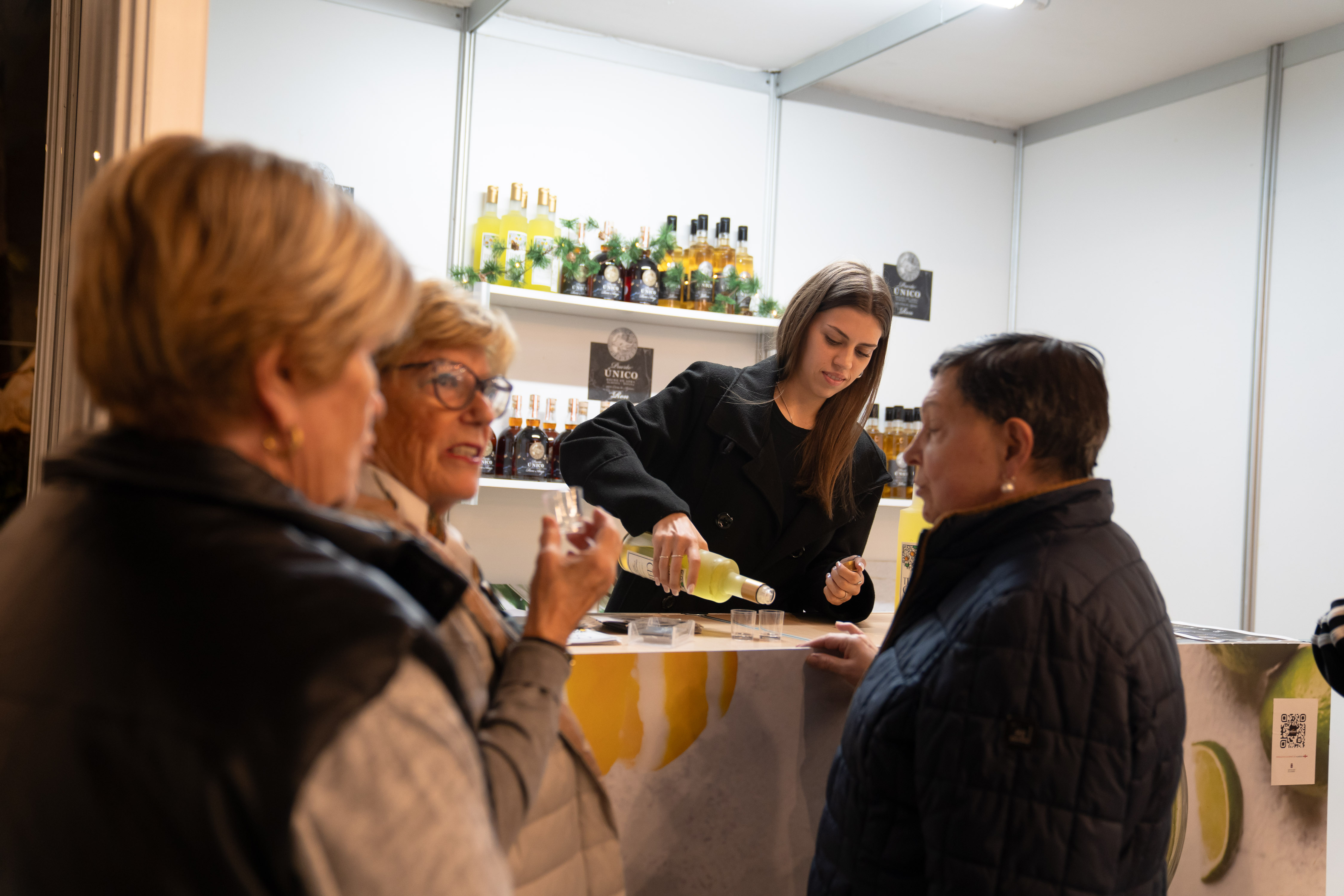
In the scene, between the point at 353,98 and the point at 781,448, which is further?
the point at 353,98

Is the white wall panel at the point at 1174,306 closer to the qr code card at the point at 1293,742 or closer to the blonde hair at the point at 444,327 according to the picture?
the qr code card at the point at 1293,742

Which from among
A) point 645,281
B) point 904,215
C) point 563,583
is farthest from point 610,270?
point 563,583

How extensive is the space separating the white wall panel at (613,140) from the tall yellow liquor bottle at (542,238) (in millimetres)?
117

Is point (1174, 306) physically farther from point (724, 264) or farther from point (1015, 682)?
point (1015, 682)

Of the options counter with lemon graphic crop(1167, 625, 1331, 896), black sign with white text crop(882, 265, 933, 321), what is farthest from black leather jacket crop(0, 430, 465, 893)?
black sign with white text crop(882, 265, 933, 321)

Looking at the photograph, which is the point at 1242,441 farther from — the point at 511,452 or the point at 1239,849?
the point at 511,452

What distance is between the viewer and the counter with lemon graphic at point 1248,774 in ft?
5.68

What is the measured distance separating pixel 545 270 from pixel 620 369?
19.1 inches

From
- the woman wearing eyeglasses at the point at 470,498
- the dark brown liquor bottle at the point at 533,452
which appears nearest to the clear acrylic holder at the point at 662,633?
the woman wearing eyeglasses at the point at 470,498

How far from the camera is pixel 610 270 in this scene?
329cm

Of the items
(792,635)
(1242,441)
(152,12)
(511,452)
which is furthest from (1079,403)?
(1242,441)

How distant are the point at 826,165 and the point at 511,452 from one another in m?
1.72

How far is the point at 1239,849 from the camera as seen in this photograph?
1777 mm

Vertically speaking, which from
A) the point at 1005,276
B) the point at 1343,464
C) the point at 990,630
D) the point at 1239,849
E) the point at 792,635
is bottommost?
the point at 1239,849
